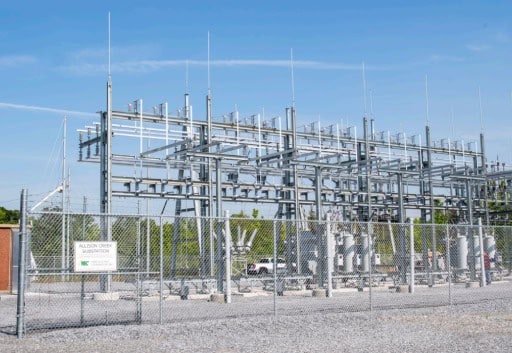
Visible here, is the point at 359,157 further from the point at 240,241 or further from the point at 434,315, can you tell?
the point at 434,315

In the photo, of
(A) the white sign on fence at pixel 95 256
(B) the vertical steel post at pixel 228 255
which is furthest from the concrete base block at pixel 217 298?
(A) the white sign on fence at pixel 95 256

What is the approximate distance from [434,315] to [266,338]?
4.99 m

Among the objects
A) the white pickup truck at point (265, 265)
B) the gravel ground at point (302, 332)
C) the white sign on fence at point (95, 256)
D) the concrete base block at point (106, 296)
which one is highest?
the white sign on fence at point (95, 256)

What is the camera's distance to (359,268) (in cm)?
2598

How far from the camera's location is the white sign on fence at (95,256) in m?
12.8

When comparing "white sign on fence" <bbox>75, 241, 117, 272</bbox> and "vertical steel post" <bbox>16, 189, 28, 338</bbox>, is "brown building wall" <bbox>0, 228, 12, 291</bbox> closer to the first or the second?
"white sign on fence" <bbox>75, 241, 117, 272</bbox>

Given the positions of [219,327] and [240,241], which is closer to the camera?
[219,327]

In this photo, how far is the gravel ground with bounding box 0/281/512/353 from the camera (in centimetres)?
1119

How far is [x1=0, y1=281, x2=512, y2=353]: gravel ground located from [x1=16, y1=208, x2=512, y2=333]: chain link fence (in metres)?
0.39

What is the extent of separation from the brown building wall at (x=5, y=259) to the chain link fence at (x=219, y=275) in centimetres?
104

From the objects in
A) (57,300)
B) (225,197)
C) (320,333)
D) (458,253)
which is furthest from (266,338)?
(458,253)

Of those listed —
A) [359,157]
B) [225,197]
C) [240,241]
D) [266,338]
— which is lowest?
[266,338]

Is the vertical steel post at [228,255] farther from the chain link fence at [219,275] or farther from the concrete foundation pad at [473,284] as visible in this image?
the concrete foundation pad at [473,284]

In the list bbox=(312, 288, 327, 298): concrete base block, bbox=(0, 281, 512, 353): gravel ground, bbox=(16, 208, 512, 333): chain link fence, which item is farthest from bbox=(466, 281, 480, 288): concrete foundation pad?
bbox=(0, 281, 512, 353): gravel ground
